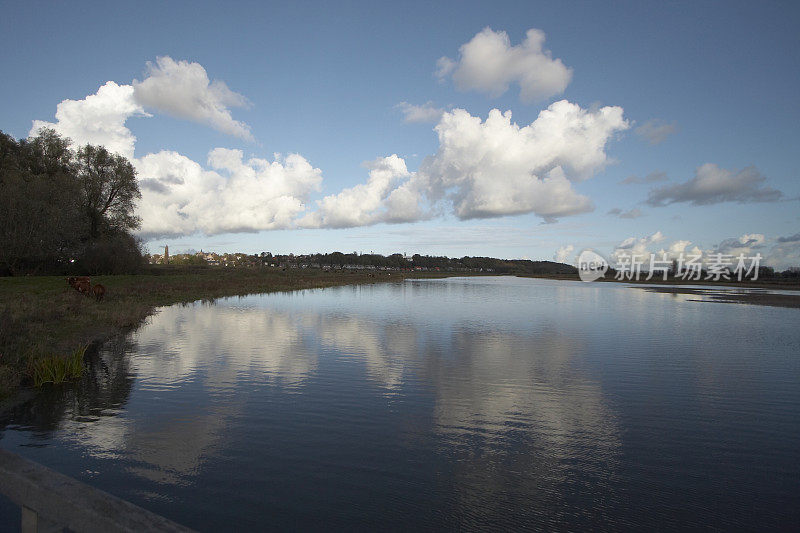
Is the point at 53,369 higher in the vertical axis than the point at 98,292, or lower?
lower

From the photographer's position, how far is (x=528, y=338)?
23938 mm

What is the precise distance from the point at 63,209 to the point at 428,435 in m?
53.8

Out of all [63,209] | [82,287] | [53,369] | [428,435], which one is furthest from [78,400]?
Result: [63,209]

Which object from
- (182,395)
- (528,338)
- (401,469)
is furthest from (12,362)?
(528,338)

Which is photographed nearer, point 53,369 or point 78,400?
point 78,400

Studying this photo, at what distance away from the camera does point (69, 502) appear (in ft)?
9.73

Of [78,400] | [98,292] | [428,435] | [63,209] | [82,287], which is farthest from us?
[63,209]

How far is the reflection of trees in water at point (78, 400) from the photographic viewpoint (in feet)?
34.6

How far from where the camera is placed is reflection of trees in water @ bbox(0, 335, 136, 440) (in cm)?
1055

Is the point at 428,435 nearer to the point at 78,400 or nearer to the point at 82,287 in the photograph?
the point at 78,400

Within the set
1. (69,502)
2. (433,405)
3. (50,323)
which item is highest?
(69,502)

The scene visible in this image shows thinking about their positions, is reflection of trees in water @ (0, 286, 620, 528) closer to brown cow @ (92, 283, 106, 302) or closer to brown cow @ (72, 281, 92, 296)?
brown cow @ (92, 283, 106, 302)

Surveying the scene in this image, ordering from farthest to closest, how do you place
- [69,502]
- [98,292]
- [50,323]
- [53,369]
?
[98,292]
[50,323]
[53,369]
[69,502]

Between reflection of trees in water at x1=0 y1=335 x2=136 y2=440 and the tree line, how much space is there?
3727cm
